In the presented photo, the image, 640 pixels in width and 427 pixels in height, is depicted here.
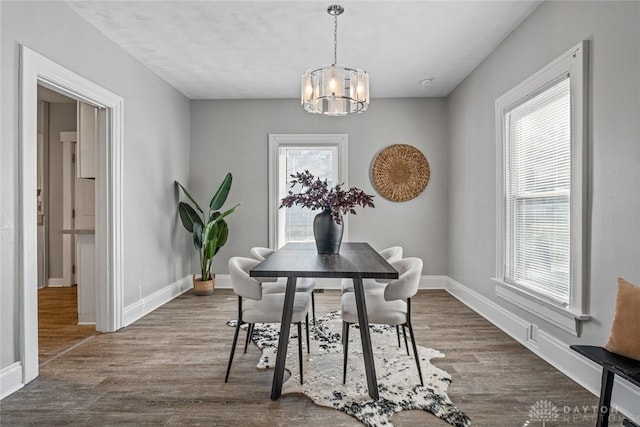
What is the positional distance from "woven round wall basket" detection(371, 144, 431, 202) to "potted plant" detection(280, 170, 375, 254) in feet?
8.35

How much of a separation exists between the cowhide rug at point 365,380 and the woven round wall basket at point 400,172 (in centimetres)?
239

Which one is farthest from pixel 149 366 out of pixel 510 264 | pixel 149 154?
pixel 510 264

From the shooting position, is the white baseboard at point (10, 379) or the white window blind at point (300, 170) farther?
the white window blind at point (300, 170)

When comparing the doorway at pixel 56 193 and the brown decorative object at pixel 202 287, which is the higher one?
the doorway at pixel 56 193

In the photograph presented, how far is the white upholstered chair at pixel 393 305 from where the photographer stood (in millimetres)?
2352

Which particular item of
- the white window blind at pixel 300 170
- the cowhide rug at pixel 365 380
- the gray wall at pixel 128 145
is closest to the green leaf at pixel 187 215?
the gray wall at pixel 128 145

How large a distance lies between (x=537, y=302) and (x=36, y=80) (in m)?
3.93

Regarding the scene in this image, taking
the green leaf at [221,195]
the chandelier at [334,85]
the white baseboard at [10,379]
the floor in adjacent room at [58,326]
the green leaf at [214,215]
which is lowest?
the floor in adjacent room at [58,326]

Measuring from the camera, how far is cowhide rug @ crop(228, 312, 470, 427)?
2109 mm

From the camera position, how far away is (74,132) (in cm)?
566

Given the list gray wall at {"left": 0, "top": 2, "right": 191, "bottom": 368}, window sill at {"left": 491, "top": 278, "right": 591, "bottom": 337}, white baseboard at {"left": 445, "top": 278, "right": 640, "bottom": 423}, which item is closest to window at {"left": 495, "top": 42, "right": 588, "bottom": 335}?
window sill at {"left": 491, "top": 278, "right": 591, "bottom": 337}

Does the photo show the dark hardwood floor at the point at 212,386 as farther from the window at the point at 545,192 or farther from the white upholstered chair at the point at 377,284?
the white upholstered chair at the point at 377,284

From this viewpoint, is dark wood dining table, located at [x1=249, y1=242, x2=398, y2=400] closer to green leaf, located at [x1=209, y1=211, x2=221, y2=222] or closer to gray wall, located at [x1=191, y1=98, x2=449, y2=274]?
green leaf, located at [x1=209, y1=211, x2=221, y2=222]

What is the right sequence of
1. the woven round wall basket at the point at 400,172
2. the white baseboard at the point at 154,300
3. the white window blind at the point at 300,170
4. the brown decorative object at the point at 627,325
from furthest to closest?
the white window blind at the point at 300,170 → the woven round wall basket at the point at 400,172 → the white baseboard at the point at 154,300 → the brown decorative object at the point at 627,325
